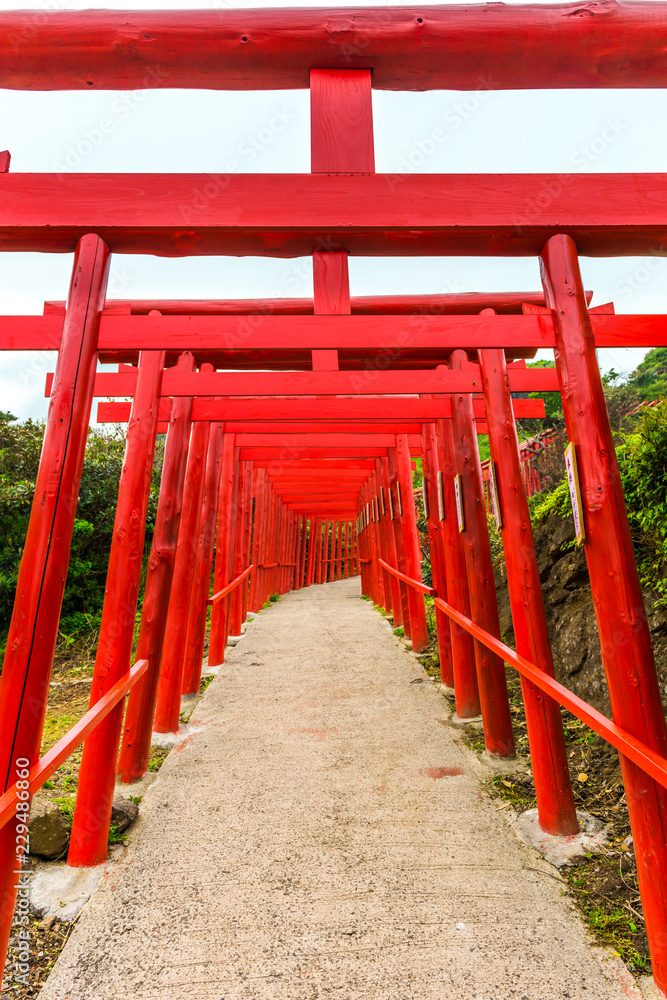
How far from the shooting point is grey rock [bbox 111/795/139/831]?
2.94 metres

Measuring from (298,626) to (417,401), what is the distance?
4959mm

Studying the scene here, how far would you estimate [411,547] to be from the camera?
23.4 feet

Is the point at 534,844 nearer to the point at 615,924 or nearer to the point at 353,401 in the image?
the point at 615,924

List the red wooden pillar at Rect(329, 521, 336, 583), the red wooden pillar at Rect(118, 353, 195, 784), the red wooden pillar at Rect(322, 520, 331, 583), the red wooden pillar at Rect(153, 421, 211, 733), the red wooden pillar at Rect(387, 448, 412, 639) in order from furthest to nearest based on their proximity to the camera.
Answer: the red wooden pillar at Rect(329, 521, 336, 583) → the red wooden pillar at Rect(322, 520, 331, 583) → the red wooden pillar at Rect(387, 448, 412, 639) → the red wooden pillar at Rect(153, 421, 211, 733) → the red wooden pillar at Rect(118, 353, 195, 784)

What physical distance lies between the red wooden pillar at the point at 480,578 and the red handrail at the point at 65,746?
8.02 ft

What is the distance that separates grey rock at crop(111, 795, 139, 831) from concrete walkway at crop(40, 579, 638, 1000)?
81 mm

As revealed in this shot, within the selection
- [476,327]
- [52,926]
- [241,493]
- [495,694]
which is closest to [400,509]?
[241,493]

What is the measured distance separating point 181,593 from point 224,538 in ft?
7.19

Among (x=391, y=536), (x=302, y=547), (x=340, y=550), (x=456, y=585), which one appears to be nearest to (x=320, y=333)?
(x=456, y=585)

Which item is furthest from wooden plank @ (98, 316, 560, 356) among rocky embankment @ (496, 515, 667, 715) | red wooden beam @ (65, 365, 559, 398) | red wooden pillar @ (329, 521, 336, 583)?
red wooden pillar @ (329, 521, 336, 583)

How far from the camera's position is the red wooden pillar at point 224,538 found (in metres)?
6.43

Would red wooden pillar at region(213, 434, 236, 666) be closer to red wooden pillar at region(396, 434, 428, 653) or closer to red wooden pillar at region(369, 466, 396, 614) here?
red wooden pillar at region(396, 434, 428, 653)

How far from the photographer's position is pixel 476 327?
112 inches

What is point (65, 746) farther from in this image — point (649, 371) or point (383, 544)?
point (649, 371)
